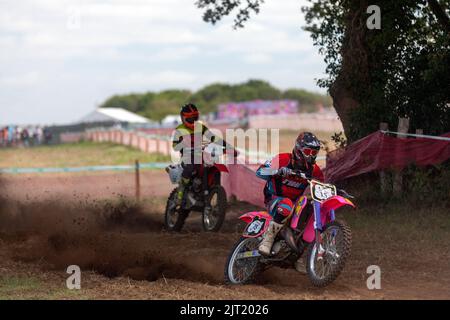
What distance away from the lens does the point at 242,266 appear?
910 cm

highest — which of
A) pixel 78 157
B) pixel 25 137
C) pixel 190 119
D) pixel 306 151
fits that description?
pixel 190 119

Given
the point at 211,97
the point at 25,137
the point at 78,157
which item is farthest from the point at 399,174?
the point at 211,97

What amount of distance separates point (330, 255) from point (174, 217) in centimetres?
638

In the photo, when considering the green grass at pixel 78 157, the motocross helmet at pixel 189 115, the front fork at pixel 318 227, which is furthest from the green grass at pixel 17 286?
the green grass at pixel 78 157

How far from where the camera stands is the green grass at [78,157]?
38.0 metres

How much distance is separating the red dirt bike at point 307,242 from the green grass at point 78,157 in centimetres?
2717

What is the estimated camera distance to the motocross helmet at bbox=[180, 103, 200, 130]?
1366 cm

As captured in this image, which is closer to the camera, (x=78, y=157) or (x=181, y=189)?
(x=181, y=189)

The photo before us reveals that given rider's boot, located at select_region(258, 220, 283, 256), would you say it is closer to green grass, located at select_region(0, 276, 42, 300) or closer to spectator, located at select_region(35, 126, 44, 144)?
green grass, located at select_region(0, 276, 42, 300)

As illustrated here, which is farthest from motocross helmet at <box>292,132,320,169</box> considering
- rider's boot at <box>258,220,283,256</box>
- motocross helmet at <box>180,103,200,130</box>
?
motocross helmet at <box>180,103,200,130</box>

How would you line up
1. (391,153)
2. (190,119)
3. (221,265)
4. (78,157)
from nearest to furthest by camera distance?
Result: (221,265), (190,119), (391,153), (78,157)

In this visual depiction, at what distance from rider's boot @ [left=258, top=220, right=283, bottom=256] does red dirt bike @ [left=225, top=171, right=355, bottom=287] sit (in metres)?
0.06

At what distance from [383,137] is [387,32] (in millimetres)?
2325

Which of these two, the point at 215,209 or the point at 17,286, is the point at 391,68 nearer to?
the point at 215,209
